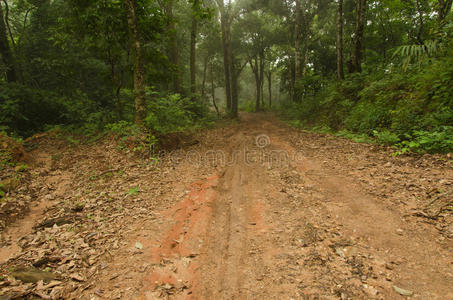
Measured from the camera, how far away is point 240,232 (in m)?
3.46

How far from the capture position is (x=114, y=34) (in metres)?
8.39

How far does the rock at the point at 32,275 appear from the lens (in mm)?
2548

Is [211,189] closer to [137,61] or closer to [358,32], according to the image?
[137,61]

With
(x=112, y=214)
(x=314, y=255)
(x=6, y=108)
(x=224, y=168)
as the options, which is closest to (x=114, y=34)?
(x=6, y=108)

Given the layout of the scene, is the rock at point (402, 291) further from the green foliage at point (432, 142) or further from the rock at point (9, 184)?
the rock at point (9, 184)

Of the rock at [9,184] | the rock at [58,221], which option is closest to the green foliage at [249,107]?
the rock at [9,184]

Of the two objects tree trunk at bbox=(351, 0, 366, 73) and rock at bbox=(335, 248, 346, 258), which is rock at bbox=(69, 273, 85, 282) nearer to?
rock at bbox=(335, 248, 346, 258)

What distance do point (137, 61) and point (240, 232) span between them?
22.4ft

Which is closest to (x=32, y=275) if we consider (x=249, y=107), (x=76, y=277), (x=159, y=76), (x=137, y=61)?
(x=76, y=277)

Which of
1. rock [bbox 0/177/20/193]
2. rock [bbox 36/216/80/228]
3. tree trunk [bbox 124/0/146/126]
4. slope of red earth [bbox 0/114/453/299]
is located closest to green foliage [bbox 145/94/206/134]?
tree trunk [bbox 124/0/146/126]

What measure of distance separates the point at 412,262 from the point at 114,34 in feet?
35.4

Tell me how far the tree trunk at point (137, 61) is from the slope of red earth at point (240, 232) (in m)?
2.24

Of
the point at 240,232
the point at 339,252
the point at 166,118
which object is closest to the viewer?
the point at 339,252

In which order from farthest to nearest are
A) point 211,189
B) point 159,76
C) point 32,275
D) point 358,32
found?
1. point 358,32
2. point 159,76
3. point 211,189
4. point 32,275
